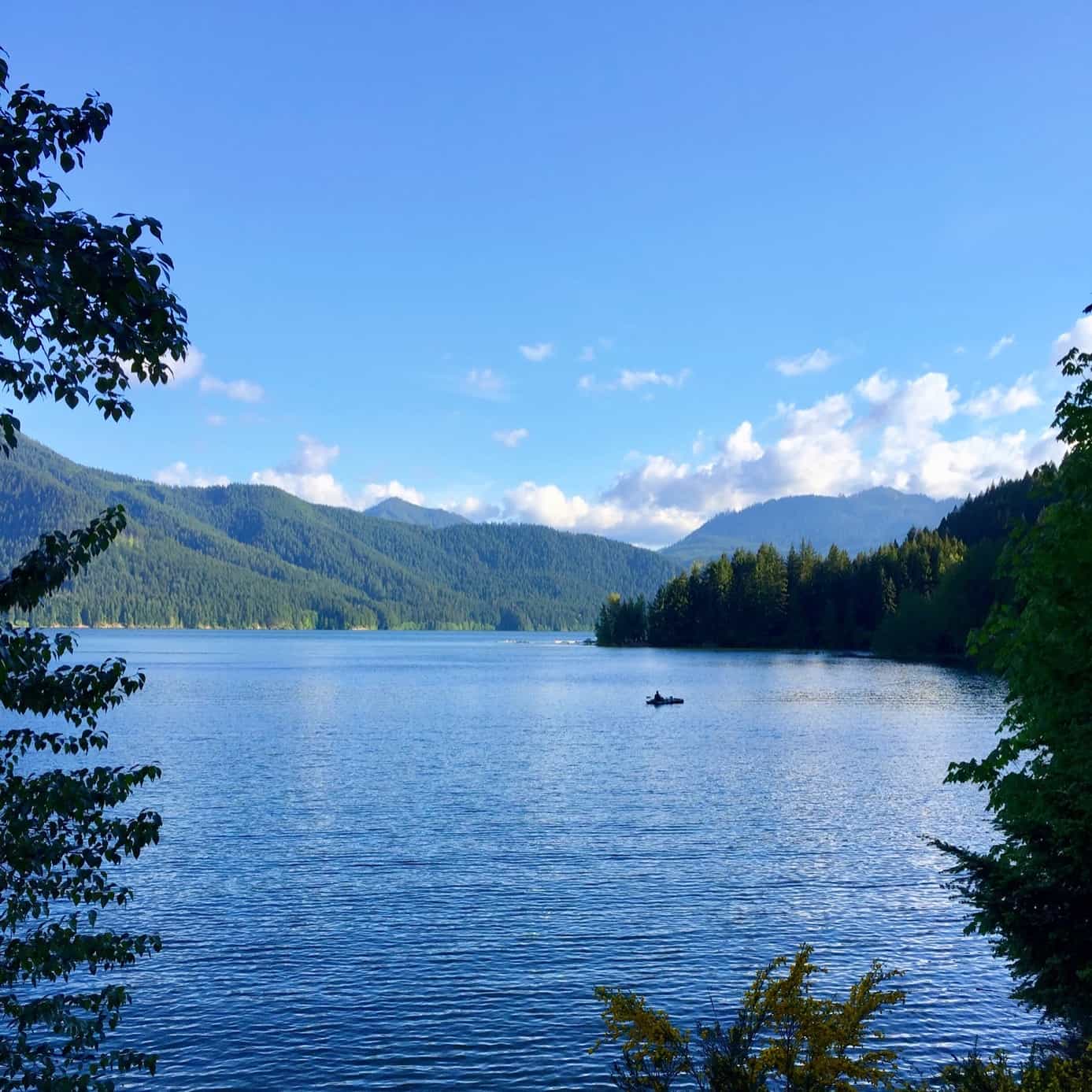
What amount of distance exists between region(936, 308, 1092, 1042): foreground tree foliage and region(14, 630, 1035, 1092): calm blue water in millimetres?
4571

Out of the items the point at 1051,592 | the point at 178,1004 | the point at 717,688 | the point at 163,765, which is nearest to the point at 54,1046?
the point at 178,1004

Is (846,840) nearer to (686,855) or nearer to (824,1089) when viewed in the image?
(686,855)

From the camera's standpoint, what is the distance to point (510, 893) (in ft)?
113

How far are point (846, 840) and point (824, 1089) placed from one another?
31607mm

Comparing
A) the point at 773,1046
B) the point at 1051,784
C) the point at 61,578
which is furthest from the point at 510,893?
the point at 61,578

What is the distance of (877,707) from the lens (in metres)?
99.9

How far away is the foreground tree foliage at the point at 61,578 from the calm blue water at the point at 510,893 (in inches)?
425

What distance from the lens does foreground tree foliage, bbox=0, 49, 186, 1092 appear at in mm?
7898

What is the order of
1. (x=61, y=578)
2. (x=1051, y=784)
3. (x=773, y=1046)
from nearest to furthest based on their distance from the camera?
1. (x=61, y=578)
2. (x=773, y=1046)
3. (x=1051, y=784)

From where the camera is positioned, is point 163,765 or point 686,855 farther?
point 163,765

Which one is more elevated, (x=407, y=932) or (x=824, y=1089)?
(x=824, y=1089)

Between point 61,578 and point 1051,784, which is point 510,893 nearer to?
point 1051,784

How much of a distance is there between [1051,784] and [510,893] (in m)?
19.9

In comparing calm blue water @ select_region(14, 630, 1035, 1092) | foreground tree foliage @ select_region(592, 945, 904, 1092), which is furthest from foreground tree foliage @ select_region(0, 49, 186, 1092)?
calm blue water @ select_region(14, 630, 1035, 1092)
